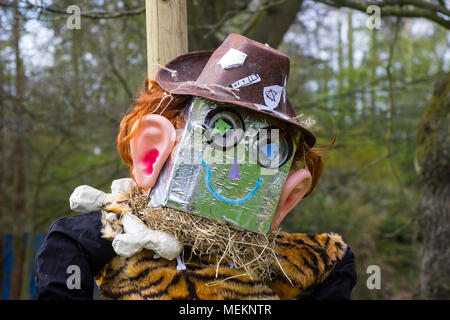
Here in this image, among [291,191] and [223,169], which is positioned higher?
[223,169]

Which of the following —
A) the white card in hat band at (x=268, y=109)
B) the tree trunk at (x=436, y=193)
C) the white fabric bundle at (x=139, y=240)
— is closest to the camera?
the white fabric bundle at (x=139, y=240)

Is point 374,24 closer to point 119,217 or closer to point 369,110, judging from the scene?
point 119,217

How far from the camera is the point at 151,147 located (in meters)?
1.84

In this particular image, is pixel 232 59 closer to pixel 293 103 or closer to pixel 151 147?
pixel 151 147

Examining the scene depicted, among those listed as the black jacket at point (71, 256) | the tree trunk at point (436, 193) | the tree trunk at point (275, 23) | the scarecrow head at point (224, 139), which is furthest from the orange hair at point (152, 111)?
the tree trunk at point (275, 23)

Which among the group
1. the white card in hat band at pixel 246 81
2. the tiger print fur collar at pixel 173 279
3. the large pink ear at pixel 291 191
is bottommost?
the tiger print fur collar at pixel 173 279

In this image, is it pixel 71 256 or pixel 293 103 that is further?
pixel 293 103

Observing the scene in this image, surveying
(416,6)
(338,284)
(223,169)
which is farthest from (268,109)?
(416,6)

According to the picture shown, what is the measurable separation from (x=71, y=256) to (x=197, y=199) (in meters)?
0.52

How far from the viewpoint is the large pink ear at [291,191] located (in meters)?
1.92

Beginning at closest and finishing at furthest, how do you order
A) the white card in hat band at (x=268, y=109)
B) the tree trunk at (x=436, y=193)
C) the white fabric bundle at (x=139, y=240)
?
the white fabric bundle at (x=139, y=240) < the white card in hat band at (x=268, y=109) < the tree trunk at (x=436, y=193)

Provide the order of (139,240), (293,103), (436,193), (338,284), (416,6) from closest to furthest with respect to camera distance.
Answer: (139,240) → (338,284) → (416,6) → (436,193) → (293,103)

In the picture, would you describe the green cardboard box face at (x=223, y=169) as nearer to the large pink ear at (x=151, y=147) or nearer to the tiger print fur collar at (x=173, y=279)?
the large pink ear at (x=151, y=147)

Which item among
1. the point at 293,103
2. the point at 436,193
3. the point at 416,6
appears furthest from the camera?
the point at 293,103
